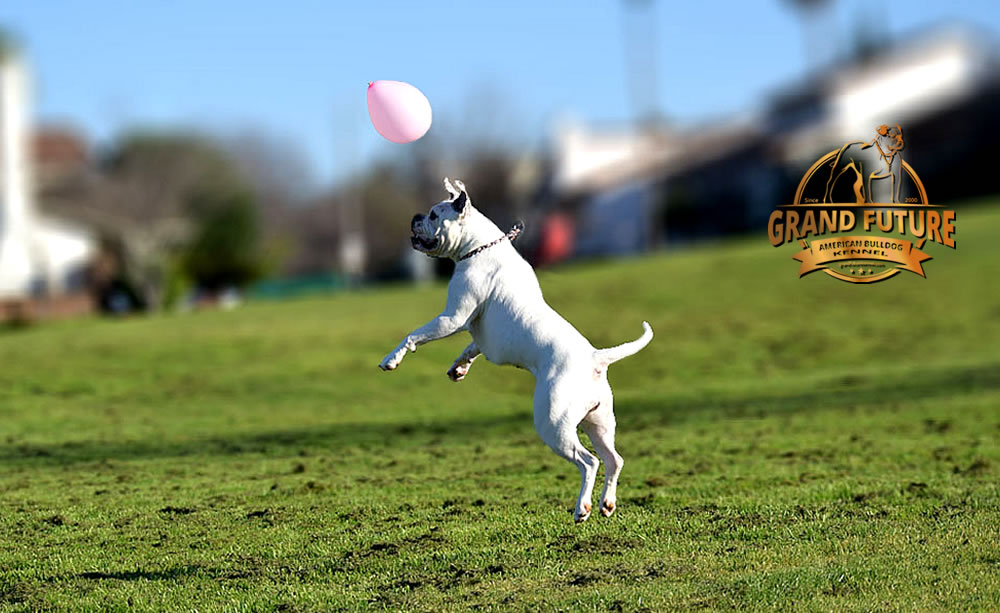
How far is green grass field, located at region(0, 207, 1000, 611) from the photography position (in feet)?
22.3

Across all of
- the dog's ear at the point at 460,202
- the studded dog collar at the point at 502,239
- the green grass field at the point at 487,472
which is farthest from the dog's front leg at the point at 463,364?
the green grass field at the point at 487,472

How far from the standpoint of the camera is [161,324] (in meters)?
26.9

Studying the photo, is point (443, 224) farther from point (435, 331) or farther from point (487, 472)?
point (487, 472)

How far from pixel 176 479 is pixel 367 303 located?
19531mm

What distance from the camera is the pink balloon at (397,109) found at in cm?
789

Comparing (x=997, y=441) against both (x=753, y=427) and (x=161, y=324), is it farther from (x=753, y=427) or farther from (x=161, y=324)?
(x=161, y=324)

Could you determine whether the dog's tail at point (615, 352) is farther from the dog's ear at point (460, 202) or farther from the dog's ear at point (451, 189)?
the dog's ear at point (451, 189)

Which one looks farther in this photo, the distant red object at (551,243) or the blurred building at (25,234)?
the blurred building at (25,234)

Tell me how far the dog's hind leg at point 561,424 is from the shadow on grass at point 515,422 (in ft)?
20.7

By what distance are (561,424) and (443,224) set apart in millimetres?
1634

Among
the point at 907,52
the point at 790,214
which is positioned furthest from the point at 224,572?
the point at 907,52

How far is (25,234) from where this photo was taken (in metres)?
50.9

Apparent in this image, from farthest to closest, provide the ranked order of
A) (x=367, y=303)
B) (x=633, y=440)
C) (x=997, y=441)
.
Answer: (x=367, y=303), (x=633, y=440), (x=997, y=441)

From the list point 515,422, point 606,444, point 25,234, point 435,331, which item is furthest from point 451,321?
point 25,234
